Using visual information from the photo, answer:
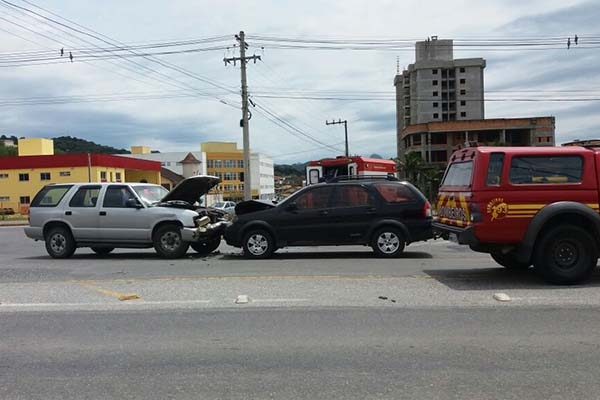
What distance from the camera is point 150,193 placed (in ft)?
43.3

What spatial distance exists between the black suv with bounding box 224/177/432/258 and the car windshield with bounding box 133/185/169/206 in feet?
6.85

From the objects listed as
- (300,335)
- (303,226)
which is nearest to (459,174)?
(303,226)

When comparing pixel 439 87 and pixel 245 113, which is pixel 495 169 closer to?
pixel 245 113

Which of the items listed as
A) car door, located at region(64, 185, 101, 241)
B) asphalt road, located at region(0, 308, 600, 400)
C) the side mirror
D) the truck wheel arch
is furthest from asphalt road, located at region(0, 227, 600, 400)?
car door, located at region(64, 185, 101, 241)

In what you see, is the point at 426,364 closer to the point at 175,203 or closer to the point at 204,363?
the point at 204,363

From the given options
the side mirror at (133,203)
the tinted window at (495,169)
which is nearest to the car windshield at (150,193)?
the side mirror at (133,203)

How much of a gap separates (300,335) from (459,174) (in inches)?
182

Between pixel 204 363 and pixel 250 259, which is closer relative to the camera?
pixel 204 363

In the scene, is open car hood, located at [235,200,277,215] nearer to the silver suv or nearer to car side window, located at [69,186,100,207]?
the silver suv

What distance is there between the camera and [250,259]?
1200 cm

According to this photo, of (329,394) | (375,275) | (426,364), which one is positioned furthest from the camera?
(375,275)

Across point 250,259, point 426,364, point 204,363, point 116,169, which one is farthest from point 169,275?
point 116,169

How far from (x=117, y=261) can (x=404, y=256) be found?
625 centimetres

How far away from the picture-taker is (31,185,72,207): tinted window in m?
13.1
